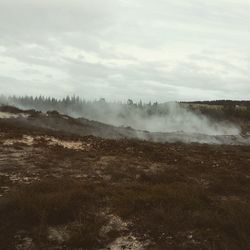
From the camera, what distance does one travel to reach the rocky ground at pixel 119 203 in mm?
12875

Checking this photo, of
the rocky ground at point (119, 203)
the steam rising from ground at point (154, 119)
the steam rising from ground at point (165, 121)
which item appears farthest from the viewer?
the steam rising from ground at point (154, 119)

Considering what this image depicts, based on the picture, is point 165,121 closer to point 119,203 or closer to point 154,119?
point 154,119

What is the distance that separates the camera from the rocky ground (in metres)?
12.9

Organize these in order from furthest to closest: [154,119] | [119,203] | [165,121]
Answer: [165,121] < [154,119] < [119,203]

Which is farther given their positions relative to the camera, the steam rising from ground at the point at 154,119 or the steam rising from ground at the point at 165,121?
the steam rising from ground at the point at 154,119

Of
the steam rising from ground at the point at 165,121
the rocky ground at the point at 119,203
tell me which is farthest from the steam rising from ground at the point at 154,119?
the rocky ground at the point at 119,203

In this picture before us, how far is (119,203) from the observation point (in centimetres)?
1564

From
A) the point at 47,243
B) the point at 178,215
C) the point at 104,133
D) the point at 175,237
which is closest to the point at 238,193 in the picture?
the point at 178,215

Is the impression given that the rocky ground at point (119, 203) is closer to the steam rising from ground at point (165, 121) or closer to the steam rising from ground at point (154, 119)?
the steam rising from ground at point (165, 121)

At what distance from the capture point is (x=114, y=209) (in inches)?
597

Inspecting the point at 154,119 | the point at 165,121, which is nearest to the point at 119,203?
the point at 154,119

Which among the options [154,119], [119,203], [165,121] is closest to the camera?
[119,203]

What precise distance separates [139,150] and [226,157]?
5.31 m

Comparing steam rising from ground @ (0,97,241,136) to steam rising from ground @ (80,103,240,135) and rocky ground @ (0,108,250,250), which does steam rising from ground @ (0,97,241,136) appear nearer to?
steam rising from ground @ (80,103,240,135)
